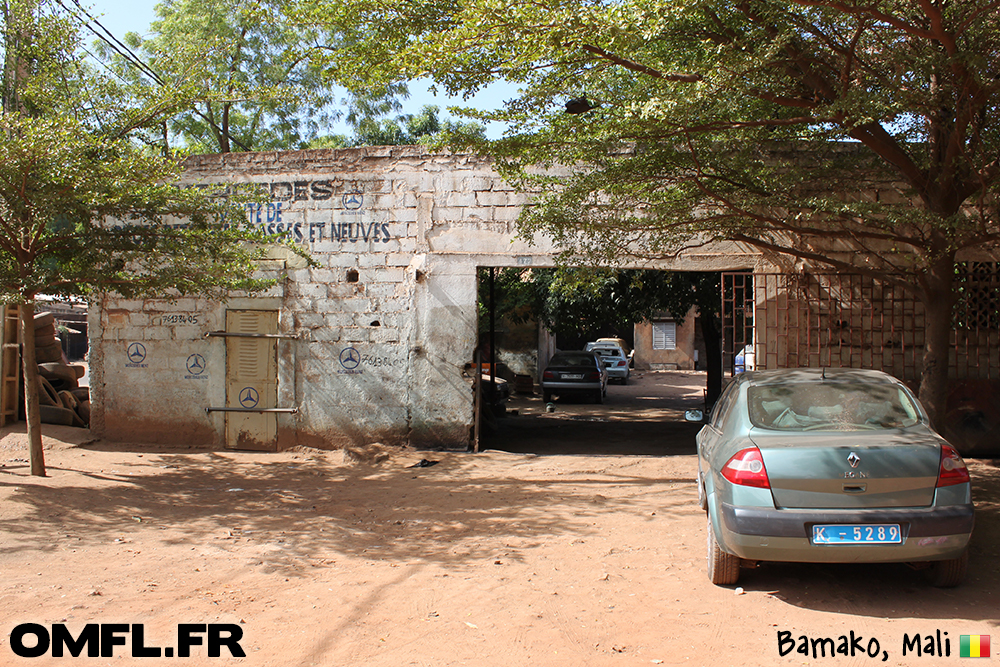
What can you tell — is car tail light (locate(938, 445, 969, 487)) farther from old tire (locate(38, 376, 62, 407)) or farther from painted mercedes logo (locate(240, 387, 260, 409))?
old tire (locate(38, 376, 62, 407))

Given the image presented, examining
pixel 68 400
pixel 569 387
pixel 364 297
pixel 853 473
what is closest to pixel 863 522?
pixel 853 473

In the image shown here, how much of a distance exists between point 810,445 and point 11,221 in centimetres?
756

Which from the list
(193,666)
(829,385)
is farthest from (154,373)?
(829,385)

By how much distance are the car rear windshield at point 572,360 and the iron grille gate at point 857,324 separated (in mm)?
10108

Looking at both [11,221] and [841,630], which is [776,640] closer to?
[841,630]

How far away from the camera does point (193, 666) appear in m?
3.50

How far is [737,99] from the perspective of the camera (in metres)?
6.50

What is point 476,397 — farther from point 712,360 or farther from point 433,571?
point 712,360

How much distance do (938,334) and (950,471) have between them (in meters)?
3.15

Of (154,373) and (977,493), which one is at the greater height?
(154,373)

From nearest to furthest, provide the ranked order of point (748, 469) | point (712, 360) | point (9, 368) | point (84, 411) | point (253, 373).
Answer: point (748, 469), point (253, 373), point (9, 368), point (84, 411), point (712, 360)

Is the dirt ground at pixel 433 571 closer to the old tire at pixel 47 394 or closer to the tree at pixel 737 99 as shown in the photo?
the old tire at pixel 47 394

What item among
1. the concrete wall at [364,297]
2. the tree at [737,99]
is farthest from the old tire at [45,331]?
the tree at [737,99]

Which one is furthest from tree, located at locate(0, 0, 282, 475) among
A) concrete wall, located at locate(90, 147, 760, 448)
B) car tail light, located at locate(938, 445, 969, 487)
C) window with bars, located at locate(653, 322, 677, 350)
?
window with bars, located at locate(653, 322, 677, 350)
